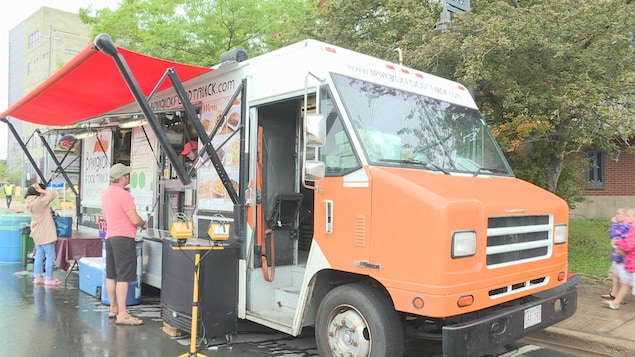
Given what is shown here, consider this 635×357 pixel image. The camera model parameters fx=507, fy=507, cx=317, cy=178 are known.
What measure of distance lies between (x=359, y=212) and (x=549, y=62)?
524cm

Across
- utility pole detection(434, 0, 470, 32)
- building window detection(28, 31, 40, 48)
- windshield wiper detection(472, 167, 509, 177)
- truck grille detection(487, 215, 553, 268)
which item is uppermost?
building window detection(28, 31, 40, 48)

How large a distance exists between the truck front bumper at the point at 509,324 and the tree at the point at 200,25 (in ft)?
32.3

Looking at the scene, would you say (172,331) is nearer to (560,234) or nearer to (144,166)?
(144,166)

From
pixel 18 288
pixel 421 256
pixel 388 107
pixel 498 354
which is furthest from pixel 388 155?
pixel 18 288

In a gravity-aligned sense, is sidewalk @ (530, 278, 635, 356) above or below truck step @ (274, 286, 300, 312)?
below

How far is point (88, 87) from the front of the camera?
6.41 metres

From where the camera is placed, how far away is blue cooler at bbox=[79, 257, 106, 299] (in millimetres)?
7344

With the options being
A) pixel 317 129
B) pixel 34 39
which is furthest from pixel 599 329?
pixel 34 39

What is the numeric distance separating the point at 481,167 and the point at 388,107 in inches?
45.1

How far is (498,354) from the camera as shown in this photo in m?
5.03

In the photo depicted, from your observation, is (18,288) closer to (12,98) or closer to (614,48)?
(614,48)

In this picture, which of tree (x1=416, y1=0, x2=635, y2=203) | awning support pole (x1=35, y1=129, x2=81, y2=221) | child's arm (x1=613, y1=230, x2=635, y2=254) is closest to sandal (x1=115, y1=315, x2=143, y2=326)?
awning support pole (x1=35, y1=129, x2=81, y2=221)

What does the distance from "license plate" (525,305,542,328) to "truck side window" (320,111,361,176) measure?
184cm

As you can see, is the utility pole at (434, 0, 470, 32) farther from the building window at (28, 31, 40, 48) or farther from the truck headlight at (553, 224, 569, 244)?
the building window at (28, 31, 40, 48)
